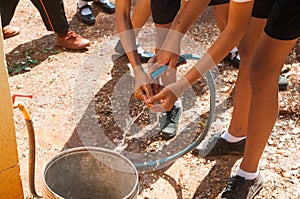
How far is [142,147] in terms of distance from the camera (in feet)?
11.1

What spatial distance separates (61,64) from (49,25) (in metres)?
0.42

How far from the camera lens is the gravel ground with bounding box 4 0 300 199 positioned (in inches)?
121

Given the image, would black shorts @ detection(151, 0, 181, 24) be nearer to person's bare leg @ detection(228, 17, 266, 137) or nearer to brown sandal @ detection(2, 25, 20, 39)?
person's bare leg @ detection(228, 17, 266, 137)

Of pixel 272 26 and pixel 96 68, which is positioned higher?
pixel 272 26

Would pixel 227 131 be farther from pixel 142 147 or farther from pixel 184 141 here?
pixel 142 147

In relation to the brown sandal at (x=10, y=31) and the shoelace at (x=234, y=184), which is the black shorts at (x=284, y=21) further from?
the brown sandal at (x=10, y=31)

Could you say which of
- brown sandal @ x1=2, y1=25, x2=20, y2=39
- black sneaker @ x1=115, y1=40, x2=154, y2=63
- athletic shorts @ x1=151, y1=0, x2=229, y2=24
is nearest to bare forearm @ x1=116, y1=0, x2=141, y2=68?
athletic shorts @ x1=151, y1=0, x2=229, y2=24

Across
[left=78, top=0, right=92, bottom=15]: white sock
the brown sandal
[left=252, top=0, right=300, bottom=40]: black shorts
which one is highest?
[left=252, top=0, right=300, bottom=40]: black shorts

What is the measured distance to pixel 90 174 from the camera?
95.0 inches

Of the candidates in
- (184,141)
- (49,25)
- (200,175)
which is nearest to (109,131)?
(184,141)

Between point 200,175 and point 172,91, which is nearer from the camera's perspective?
point 172,91

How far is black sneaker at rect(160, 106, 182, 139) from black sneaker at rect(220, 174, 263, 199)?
0.70 m

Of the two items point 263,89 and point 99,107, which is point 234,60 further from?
point 263,89

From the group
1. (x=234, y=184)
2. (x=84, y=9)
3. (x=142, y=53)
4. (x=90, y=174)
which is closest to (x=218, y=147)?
(x=234, y=184)
